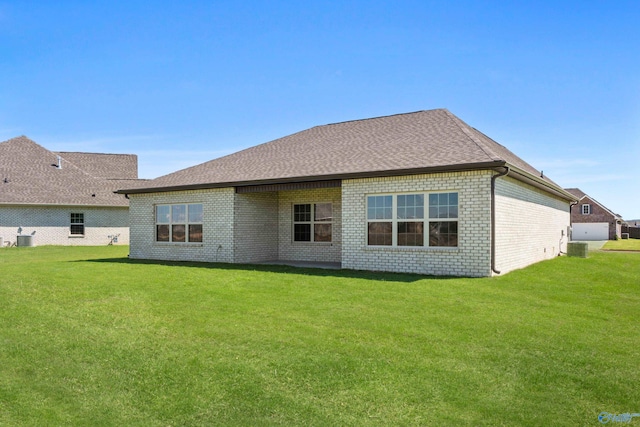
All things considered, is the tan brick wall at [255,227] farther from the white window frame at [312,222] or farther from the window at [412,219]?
the window at [412,219]

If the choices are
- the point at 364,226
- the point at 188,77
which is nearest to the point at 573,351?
the point at 364,226

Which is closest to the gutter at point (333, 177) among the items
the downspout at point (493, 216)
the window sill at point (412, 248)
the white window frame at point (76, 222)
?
the downspout at point (493, 216)

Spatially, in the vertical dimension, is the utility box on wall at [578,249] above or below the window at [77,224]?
below

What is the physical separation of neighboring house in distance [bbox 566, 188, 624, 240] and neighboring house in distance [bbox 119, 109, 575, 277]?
3622cm

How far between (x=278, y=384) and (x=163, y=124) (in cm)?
1823

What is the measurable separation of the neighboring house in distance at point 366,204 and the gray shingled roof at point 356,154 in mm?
60

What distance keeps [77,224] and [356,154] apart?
22.3 meters

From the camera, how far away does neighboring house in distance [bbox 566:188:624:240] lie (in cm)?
5153

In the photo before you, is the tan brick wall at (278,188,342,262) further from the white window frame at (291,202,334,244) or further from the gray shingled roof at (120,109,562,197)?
the gray shingled roof at (120,109,562,197)

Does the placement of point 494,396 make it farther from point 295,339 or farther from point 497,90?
point 497,90

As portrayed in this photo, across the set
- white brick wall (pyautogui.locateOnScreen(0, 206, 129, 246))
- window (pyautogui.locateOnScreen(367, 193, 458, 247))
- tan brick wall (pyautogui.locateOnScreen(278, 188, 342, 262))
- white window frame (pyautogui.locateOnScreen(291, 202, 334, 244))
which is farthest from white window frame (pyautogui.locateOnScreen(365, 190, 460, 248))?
white brick wall (pyautogui.locateOnScreen(0, 206, 129, 246))

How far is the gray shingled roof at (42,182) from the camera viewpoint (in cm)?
2780

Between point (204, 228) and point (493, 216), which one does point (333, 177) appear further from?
point (204, 228)

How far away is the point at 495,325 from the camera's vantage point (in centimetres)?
675
